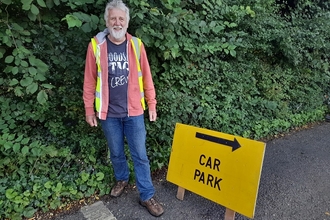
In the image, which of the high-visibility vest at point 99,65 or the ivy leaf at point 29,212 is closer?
the high-visibility vest at point 99,65

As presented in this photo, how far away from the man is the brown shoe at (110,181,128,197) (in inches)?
12.7

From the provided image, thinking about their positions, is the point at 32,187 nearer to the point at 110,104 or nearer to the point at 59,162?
the point at 59,162

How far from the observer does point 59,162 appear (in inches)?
115

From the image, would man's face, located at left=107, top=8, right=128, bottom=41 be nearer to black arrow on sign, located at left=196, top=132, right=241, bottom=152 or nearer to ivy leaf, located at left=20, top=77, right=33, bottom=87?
ivy leaf, located at left=20, top=77, right=33, bottom=87

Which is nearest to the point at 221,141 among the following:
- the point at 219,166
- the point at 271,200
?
the point at 219,166

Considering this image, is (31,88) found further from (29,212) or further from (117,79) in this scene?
(29,212)

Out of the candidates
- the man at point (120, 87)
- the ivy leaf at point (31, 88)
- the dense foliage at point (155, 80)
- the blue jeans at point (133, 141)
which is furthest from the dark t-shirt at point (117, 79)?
the ivy leaf at point (31, 88)

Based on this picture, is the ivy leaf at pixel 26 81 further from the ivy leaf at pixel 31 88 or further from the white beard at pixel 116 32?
the white beard at pixel 116 32

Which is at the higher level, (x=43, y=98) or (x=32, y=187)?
(x=43, y=98)

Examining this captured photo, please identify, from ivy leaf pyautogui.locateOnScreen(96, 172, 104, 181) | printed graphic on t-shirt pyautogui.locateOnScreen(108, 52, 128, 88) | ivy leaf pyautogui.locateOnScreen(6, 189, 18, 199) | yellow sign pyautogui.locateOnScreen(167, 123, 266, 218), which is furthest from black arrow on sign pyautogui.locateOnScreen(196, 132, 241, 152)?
ivy leaf pyautogui.locateOnScreen(6, 189, 18, 199)

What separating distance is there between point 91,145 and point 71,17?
4.71 ft

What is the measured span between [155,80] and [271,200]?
1.93 metres

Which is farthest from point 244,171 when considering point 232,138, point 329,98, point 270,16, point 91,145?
point 329,98

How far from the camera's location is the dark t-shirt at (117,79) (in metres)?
2.28
